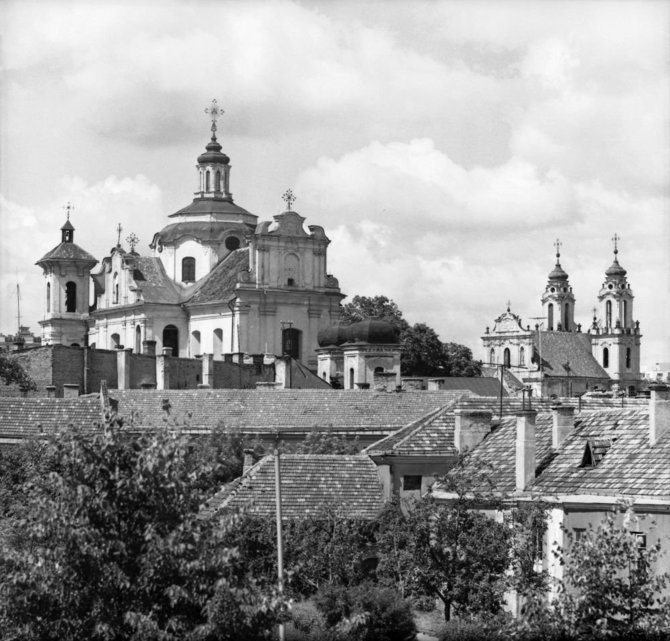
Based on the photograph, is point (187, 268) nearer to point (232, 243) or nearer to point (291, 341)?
point (232, 243)

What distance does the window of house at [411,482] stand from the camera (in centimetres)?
4650

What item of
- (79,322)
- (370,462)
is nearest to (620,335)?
(79,322)

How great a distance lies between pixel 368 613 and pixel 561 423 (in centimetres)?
1074

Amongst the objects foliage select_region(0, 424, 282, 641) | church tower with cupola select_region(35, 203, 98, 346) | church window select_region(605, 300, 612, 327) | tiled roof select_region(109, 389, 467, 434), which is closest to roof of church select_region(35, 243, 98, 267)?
church tower with cupola select_region(35, 203, 98, 346)

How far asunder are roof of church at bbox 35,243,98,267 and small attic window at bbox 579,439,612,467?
9568 cm

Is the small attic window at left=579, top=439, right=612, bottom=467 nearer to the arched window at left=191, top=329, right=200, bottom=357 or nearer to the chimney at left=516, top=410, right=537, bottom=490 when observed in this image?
the chimney at left=516, top=410, right=537, bottom=490

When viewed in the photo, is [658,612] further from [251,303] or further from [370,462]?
[251,303]

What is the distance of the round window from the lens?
126m

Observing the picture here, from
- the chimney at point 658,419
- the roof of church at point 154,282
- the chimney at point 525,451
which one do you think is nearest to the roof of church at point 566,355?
the roof of church at point 154,282

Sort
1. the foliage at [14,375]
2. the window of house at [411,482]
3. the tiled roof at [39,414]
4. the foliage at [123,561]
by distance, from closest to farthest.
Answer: the foliage at [123,561]
the window of house at [411,482]
the tiled roof at [39,414]
the foliage at [14,375]

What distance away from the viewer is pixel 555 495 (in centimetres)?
3791

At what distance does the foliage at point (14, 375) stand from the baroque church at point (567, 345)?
87216 mm

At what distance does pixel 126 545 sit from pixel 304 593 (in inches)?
564

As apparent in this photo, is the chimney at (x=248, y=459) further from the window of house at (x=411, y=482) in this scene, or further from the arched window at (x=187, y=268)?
the arched window at (x=187, y=268)
